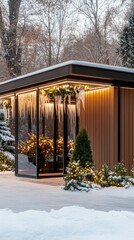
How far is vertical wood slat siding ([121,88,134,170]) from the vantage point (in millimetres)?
10078

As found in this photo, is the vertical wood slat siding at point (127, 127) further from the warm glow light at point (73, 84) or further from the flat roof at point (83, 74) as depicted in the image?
the warm glow light at point (73, 84)

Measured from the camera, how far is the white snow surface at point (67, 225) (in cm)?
439

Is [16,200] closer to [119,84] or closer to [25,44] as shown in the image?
[119,84]

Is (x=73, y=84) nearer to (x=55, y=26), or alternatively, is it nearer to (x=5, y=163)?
(x=5, y=163)

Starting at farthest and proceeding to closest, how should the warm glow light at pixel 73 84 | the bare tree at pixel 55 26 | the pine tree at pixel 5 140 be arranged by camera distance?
the bare tree at pixel 55 26 < the pine tree at pixel 5 140 < the warm glow light at pixel 73 84

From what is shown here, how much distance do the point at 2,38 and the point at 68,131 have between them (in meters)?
11.5

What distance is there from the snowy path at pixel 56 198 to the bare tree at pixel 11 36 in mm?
12721

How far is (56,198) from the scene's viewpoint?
7.51 meters

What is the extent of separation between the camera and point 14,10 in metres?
21.4

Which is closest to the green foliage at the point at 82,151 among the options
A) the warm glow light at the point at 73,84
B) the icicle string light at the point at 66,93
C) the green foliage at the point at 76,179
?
the green foliage at the point at 76,179

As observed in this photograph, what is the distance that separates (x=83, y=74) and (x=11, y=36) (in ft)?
45.1

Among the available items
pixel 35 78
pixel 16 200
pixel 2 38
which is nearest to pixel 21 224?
pixel 16 200

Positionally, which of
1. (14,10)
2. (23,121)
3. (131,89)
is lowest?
(23,121)

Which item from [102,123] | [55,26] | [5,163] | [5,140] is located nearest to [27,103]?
[102,123]
